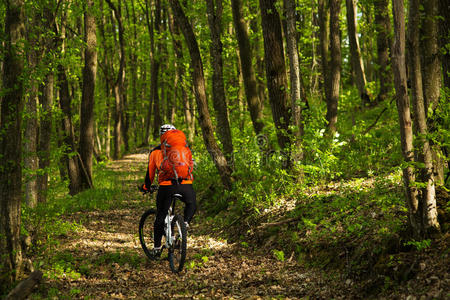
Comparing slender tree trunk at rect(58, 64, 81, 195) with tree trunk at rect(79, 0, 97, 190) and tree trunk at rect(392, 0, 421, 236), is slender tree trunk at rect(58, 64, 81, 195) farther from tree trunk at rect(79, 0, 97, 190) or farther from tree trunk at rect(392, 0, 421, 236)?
tree trunk at rect(392, 0, 421, 236)

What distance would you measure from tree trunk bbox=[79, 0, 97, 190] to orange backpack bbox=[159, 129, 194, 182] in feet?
27.5

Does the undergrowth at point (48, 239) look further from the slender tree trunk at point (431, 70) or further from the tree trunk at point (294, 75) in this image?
the slender tree trunk at point (431, 70)

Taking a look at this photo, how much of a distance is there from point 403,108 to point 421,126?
12.5 inches

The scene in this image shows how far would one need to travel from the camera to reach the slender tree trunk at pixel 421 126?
4.59 m

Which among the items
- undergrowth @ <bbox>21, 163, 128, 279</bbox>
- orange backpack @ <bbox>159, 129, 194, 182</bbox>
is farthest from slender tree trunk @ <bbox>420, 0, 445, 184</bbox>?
undergrowth @ <bbox>21, 163, 128, 279</bbox>

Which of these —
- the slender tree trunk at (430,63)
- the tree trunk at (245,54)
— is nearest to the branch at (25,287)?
the slender tree trunk at (430,63)

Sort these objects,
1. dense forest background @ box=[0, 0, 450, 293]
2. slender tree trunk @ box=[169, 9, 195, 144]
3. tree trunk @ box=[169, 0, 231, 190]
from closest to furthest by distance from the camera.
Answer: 1. dense forest background @ box=[0, 0, 450, 293]
2. tree trunk @ box=[169, 0, 231, 190]
3. slender tree trunk @ box=[169, 9, 195, 144]

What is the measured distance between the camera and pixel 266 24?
362 inches

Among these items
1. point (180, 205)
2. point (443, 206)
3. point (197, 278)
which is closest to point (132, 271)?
point (197, 278)

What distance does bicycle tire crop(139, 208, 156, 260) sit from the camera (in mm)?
7402

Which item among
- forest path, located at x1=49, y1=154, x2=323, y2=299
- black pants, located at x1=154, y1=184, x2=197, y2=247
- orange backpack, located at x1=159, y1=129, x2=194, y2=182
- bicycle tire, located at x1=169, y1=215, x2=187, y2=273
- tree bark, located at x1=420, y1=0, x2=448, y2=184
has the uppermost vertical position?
tree bark, located at x1=420, y1=0, x2=448, y2=184

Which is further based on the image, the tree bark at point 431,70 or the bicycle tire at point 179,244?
the bicycle tire at point 179,244

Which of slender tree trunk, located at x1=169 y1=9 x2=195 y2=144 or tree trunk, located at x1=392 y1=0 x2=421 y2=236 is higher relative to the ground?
slender tree trunk, located at x1=169 y1=9 x2=195 y2=144

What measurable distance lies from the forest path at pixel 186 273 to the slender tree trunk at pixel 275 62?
3.05m
